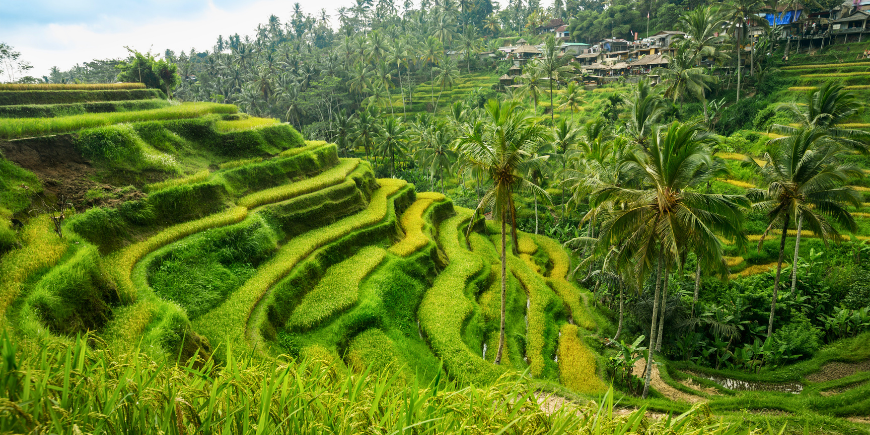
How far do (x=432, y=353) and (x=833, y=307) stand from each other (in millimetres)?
17919

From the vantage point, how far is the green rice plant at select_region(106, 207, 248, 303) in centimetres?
1105

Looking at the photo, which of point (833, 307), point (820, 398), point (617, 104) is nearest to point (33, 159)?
point (820, 398)

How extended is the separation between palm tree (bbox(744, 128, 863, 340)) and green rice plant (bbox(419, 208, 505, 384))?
12.0 m

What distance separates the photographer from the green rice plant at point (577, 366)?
14635 mm

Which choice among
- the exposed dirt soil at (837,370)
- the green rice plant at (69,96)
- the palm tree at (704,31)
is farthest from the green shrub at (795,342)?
the green rice plant at (69,96)

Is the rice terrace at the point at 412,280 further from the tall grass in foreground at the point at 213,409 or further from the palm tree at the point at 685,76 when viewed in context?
the palm tree at the point at 685,76

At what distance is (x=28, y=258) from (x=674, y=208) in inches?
610

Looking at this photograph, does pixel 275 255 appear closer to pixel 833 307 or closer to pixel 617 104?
pixel 833 307

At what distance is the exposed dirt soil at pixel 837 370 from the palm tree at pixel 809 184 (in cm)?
455

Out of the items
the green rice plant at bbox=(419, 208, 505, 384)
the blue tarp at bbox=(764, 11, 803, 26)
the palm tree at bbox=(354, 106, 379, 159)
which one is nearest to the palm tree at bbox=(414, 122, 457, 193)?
the palm tree at bbox=(354, 106, 379, 159)

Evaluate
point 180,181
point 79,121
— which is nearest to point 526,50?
point 180,181

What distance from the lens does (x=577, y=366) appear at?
15.5 metres

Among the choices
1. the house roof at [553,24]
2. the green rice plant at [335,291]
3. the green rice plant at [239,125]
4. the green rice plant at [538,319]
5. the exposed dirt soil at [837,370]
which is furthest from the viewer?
the house roof at [553,24]

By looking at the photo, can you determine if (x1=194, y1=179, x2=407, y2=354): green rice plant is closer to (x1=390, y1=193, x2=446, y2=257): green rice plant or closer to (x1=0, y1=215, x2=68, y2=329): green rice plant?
(x1=390, y1=193, x2=446, y2=257): green rice plant
